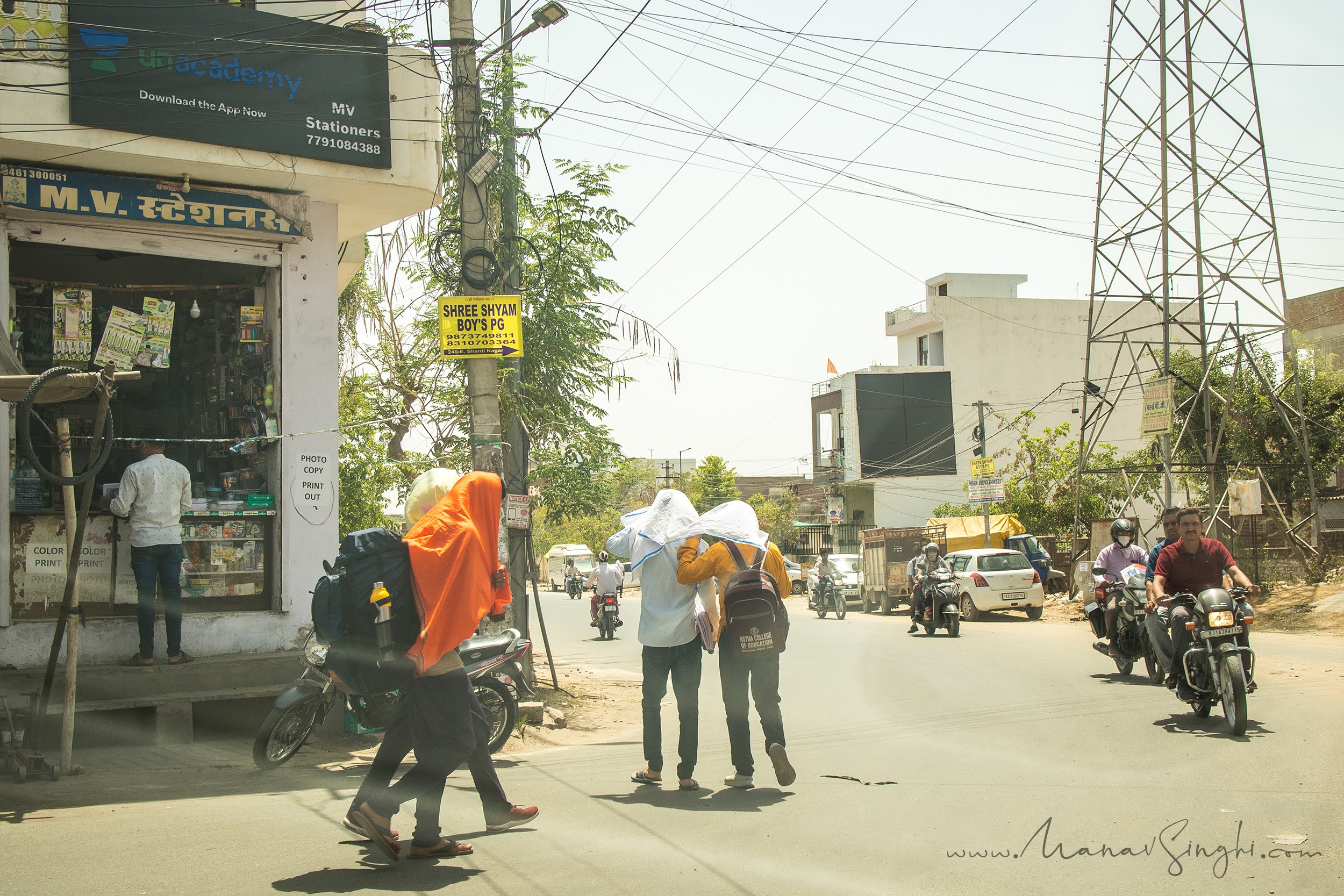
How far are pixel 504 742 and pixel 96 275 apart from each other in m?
6.76

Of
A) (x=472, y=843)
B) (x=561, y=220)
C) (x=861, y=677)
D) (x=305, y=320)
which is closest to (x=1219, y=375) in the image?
(x=861, y=677)

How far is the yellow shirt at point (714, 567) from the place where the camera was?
679 centimetres

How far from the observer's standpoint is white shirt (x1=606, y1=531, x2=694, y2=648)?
6836 mm

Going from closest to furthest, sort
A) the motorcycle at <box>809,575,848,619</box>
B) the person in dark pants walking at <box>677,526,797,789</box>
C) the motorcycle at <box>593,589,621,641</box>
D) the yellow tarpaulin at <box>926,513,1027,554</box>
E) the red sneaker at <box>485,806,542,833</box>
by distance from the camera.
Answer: the red sneaker at <box>485,806,542,833</box>
the person in dark pants walking at <box>677,526,797,789</box>
the motorcycle at <box>593,589,621,641</box>
the motorcycle at <box>809,575,848,619</box>
the yellow tarpaulin at <box>926,513,1027,554</box>

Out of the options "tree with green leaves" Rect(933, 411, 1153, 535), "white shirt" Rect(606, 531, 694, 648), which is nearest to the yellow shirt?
"white shirt" Rect(606, 531, 694, 648)

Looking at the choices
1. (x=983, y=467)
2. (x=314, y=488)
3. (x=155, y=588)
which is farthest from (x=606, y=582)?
(x=155, y=588)

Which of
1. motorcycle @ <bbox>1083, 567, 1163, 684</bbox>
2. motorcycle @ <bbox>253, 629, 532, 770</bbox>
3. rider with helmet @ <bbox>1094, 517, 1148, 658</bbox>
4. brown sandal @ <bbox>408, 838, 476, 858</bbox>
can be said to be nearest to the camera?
brown sandal @ <bbox>408, 838, 476, 858</bbox>

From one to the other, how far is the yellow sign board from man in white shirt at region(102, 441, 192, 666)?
262 centimetres

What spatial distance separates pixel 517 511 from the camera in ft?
36.0

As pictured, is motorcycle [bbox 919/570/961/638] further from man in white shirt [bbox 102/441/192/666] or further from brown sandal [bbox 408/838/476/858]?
brown sandal [bbox 408/838/476/858]

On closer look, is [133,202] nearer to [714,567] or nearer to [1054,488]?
[714,567]

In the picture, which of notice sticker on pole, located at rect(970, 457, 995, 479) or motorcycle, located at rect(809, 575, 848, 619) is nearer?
motorcycle, located at rect(809, 575, 848, 619)

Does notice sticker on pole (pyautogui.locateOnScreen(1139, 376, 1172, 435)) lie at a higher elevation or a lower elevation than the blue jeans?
higher

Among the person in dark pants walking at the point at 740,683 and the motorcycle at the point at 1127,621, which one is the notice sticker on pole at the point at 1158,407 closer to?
the motorcycle at the point at 1127,621
